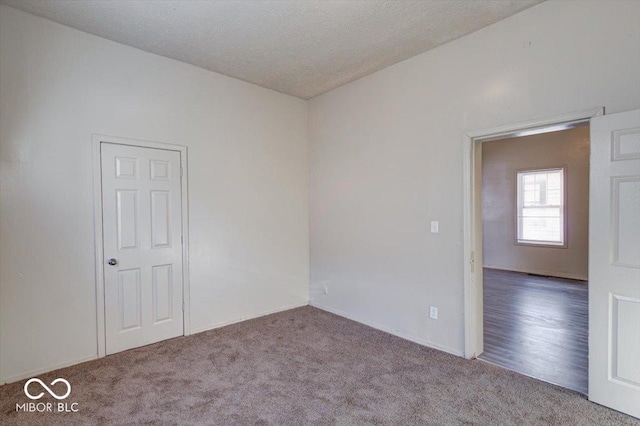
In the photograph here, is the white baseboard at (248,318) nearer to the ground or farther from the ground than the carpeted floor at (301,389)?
farther from the ground

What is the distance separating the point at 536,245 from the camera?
6.79 meters

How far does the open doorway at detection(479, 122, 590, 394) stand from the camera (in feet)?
11.7

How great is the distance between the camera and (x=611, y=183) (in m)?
2.20

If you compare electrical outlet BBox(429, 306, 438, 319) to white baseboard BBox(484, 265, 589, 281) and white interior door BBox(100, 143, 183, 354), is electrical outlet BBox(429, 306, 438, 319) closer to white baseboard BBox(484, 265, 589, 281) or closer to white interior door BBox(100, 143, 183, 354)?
white interior door BBox(100, 143, 183, 354)

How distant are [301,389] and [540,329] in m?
2.88

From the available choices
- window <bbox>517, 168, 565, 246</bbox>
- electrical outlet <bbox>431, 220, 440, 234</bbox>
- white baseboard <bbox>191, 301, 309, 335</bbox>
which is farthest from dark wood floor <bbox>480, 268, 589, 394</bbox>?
white baseboard <bbox>191, 301, 309, 335</bbox>

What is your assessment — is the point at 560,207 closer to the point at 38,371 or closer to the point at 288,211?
the point at 288,211

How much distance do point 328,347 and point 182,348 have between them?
1.45 metres

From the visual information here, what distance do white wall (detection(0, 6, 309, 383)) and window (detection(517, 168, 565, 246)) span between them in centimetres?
551

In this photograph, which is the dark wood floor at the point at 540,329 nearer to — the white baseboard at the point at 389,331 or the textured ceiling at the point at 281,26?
the white baseboard at the point at 389,331

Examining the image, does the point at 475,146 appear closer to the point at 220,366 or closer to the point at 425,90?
the point at 425,90

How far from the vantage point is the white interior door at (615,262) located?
6.90 feet

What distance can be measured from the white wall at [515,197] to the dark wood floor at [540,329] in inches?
24.1

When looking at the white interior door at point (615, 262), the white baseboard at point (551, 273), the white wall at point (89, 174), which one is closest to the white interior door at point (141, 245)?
the white wall at point (89, 174)
